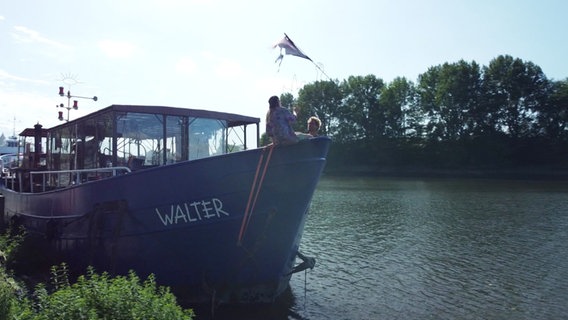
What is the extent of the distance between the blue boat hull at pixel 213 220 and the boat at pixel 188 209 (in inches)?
0.7

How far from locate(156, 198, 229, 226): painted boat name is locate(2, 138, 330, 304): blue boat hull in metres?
0.02

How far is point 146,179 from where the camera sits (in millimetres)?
9188

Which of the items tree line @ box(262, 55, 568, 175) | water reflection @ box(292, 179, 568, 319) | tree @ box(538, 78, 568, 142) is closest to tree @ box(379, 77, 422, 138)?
tree line @ box(262, 55, 568, 175)

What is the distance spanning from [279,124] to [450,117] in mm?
76478

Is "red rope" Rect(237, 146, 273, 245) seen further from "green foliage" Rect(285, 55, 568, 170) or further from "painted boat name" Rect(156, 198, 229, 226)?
"green foliage" Rect(285, 55, 568, 170)

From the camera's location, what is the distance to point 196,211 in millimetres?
8984

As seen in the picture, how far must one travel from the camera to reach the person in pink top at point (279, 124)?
8719mm

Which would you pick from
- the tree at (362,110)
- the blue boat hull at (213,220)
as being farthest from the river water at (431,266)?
the tree at (362,110)

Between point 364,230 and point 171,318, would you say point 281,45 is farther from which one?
point 364,230

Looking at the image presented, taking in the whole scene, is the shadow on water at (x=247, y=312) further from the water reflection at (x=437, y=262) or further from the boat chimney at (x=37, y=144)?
the boat chimney at (x=37, y=144)

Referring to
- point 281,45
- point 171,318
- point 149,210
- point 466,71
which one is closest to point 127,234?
point 149,210

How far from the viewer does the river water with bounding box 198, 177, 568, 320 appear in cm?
1062

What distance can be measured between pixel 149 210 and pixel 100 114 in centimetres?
309

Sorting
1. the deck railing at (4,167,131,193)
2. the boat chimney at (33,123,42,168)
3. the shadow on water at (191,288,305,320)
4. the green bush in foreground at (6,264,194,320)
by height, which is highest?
the boat chimney at (33,123,42,168)
